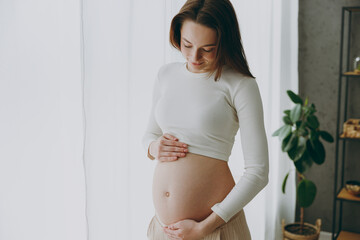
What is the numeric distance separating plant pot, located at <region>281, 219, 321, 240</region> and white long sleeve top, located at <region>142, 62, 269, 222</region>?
173 centimetres

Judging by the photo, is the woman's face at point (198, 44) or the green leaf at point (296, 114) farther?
the green leaf at point (296, 114)

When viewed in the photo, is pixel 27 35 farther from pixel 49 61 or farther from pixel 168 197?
pixel 168 197

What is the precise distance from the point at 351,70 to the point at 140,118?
1.99m

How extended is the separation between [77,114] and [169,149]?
302 millimetres

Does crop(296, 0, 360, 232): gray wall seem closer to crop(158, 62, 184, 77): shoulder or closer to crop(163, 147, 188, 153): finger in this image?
crop(158, 62, 184, 77): shoulder

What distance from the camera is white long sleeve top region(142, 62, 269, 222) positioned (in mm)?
1062

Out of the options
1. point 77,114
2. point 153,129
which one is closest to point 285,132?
point 153,129

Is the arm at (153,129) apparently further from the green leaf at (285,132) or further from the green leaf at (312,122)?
the green leaf at (312,122)

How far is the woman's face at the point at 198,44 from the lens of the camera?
1.05 m

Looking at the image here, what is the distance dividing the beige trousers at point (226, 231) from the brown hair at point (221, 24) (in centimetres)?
44

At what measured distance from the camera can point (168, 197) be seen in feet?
3.88

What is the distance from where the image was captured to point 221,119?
3.61 feet

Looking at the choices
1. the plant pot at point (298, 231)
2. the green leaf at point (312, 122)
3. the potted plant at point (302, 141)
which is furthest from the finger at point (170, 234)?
the plant pot at point (298, 231)

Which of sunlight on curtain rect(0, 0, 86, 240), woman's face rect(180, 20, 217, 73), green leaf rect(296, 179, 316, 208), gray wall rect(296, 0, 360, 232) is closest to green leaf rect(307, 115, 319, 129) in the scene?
green leaf rect(296, 179, 316, 208)
